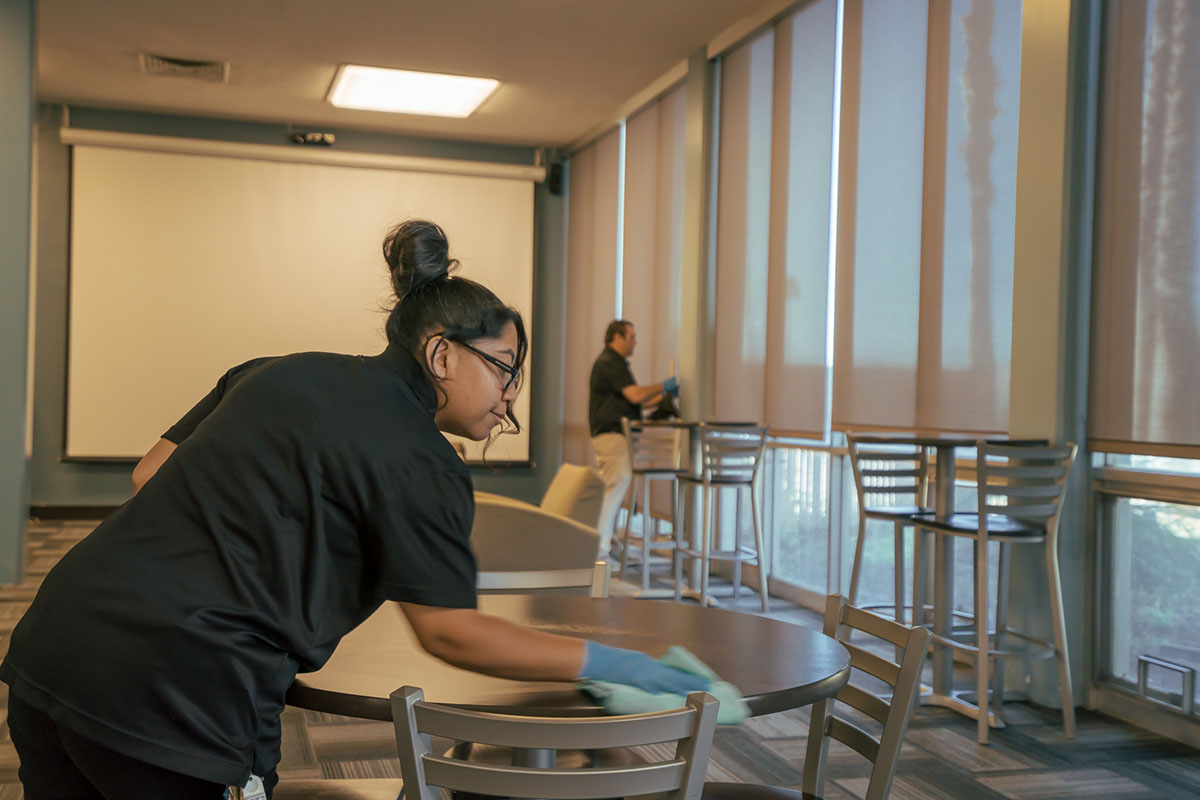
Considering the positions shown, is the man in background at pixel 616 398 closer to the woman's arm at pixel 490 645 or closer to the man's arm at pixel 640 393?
the man's arm at pixel 640 393

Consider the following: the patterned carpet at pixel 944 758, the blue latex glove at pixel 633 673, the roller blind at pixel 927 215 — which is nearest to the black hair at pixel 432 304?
the blue latex glove at pixel 633 673

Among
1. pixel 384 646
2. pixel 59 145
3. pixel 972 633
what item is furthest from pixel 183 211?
pixel 384 646

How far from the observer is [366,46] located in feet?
22.4

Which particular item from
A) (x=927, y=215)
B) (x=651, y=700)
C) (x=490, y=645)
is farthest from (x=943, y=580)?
(x=490, y=645)

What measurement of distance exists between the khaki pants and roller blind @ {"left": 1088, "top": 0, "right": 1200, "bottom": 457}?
346 cm

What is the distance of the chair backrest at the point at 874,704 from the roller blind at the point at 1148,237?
2.19m

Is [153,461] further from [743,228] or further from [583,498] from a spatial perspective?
[743,228]

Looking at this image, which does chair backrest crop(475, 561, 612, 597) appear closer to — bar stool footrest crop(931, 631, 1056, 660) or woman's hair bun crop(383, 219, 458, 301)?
woman's hair bun crop(383, 219, 458, 301)

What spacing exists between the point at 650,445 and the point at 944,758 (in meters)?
3.42

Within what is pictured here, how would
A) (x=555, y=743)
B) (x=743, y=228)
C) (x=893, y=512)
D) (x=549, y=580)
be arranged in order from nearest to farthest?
(x=555, y=743), (x=549, y=580), (x=893, y=512), (x=743, y=228)

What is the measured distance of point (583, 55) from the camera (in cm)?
690

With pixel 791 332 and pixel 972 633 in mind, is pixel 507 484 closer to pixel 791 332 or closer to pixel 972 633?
pixel 791 332

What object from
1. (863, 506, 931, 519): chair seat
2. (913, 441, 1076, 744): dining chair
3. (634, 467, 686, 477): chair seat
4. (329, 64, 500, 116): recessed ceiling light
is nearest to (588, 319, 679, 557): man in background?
(634, 467, 686, 477): chair seat

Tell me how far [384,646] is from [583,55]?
19.2ft
